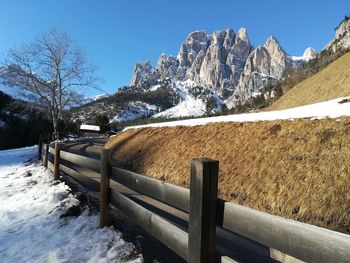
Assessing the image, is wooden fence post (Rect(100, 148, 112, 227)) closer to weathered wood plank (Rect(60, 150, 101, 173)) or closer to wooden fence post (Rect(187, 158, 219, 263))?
weathered wood plank (Rect(60, 150, 101, 173))

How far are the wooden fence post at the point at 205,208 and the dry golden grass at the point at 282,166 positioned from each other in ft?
11.1

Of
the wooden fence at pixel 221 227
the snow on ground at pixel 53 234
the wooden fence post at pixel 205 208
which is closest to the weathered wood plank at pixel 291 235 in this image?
the wooden fence at pixel 221 227

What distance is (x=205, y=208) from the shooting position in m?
2.83

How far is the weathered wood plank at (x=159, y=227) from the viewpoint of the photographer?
3.36 m

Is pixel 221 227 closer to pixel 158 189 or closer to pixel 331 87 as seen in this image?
pixel 158 189

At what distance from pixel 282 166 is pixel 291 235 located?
17.5ft

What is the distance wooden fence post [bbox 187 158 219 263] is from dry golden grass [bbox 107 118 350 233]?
133 inches

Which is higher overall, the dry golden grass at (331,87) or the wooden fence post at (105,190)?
the dry golden grass at (331,87)

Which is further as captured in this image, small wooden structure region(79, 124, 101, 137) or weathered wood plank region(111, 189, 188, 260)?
small wooden structure region(79, 124, 101, 137)

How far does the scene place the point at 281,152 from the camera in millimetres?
7688

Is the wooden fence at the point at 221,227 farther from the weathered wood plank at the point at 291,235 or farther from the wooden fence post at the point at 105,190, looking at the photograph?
the wooden fence post at the point at 105,190

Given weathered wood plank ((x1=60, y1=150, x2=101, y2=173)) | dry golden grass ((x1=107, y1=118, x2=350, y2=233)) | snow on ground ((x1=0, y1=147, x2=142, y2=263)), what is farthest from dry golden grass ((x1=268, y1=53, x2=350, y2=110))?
snow on ground ((x1=0, y1=147, x2=142, y2=263))

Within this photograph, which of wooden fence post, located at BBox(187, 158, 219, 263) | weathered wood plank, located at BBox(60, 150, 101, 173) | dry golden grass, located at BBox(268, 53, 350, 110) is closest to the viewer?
wooden fence post, located at BBox(187, 158, 219, 263)

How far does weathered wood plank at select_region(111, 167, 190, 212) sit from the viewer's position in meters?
3.38
